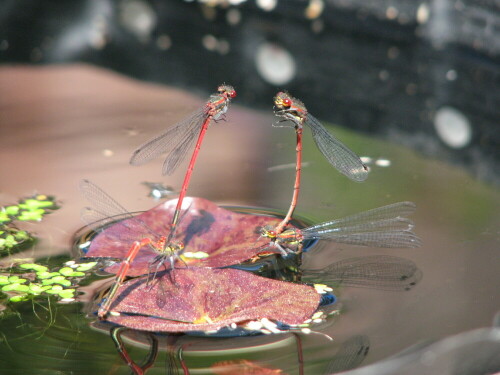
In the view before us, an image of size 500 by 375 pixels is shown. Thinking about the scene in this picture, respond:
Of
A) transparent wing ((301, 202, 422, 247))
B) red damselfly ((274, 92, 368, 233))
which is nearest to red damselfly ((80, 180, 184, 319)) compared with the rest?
red damselfly ((274, 92, 368, 233))

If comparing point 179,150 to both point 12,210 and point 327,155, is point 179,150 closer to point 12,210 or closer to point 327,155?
point 327,155

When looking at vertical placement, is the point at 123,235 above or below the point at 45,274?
above

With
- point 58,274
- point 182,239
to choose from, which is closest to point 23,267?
point 58,274

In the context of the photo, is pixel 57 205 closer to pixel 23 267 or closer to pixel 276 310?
pixel 23 267

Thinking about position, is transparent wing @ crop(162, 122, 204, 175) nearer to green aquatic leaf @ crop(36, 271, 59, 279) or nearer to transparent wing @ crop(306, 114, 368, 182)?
transparent wing @ crop(306, 114, 368, 182)

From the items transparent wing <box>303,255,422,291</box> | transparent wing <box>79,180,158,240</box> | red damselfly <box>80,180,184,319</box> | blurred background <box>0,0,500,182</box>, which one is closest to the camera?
red damselfly <box>80,180,184,319</box>

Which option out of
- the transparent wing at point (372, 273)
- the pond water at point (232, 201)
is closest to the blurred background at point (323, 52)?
the pond water at point (232, 201)

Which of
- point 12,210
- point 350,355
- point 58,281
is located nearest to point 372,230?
point 350,355
